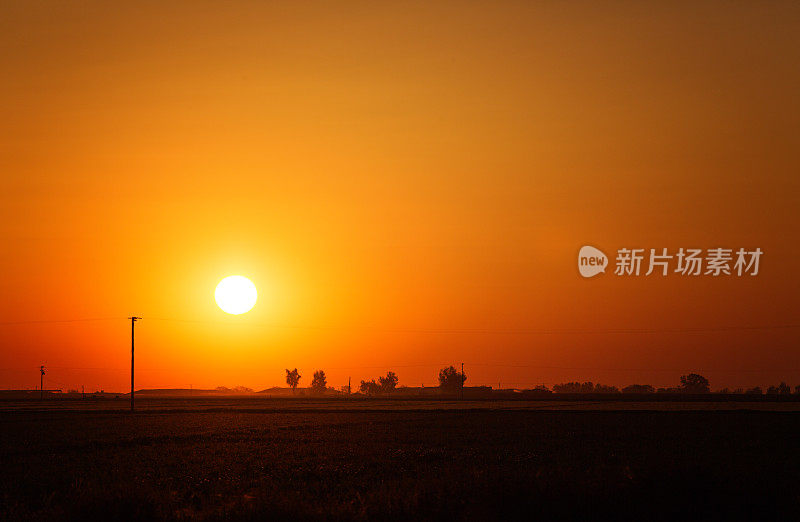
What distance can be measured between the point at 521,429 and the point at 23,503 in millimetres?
44256

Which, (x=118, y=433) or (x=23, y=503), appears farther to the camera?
(x=118, y=433)

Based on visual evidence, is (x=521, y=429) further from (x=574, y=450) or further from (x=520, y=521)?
(x=520, y=521)

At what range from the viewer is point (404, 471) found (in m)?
34.6

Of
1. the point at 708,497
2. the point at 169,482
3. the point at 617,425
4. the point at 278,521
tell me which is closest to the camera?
the point at 278,521

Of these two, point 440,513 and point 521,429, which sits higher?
point 440,513

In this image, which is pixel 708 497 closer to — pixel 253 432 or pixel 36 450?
pixel 36 450

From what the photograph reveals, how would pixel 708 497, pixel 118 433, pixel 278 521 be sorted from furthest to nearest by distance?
1. pixel 118 433
2. pixel 708 497
3. pixel 278 521

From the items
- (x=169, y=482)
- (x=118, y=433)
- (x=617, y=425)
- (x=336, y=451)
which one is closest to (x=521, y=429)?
(x=617, y=425)

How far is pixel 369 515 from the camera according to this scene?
21031 mm

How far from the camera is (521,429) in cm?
6288

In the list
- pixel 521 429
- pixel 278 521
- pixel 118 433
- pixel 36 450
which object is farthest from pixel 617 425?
pixel 278 521

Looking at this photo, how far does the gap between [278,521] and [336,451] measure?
24260 millimetres

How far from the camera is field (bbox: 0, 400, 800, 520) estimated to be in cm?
2195

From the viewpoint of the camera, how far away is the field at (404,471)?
22.0 meters
